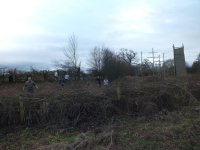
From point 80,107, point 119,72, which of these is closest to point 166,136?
point 80,107

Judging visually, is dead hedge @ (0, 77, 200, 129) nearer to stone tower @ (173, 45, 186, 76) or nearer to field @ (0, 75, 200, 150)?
field @ (0, 75, 200, 150)

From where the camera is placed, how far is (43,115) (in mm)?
16141

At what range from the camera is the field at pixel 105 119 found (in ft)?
35.3

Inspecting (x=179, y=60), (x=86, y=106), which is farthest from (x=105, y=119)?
(x=179, y=60)

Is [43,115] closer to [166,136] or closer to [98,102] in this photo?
[98,102]

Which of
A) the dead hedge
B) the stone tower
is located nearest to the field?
the dead hedge

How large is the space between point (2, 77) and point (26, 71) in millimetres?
3911

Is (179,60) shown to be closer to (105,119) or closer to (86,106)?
(86,106)

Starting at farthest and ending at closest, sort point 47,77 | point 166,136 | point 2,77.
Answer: point 47,77, point 2,77, point 166,136

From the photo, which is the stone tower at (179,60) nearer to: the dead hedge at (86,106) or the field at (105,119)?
the field at (105,119)

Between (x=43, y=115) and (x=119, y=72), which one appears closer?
(x=43, y=115)

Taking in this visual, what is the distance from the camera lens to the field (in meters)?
10.8

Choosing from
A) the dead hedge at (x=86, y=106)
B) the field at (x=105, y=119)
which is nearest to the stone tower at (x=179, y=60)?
the field at (x=105, y=119)

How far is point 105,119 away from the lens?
1655cm
